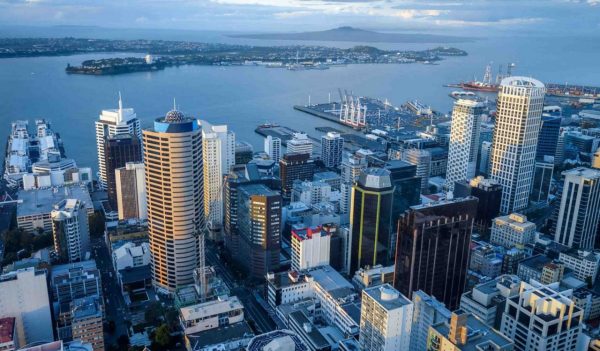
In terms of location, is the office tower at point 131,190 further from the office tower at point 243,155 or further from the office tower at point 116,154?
the office tower at point 243,155

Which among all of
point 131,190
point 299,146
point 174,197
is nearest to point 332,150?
point 299,146

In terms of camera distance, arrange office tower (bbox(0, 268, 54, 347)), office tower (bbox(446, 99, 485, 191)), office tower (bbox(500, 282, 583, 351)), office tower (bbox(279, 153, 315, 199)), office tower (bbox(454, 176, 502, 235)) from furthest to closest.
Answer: office tower (bbox(279, 153, 315, 199)) < office tower (bbox(446, 99, 485, 191)) < office tower (bbox(454, 176, 502, 235)) < office tower (bbox(0, 268, 54, 347)) < office tower (bbox(500, 282, 583, 351))

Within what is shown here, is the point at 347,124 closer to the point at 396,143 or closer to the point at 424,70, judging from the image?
the point at 396,143

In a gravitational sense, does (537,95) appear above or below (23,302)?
above

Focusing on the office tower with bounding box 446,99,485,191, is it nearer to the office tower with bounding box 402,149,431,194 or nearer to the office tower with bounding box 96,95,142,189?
the office tower with bounding box 402,149,431,194

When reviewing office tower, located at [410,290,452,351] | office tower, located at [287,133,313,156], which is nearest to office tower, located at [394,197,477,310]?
office tower, located at [410,290,452,351]

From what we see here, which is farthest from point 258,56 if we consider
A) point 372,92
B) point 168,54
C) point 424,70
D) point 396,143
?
point 396,143
